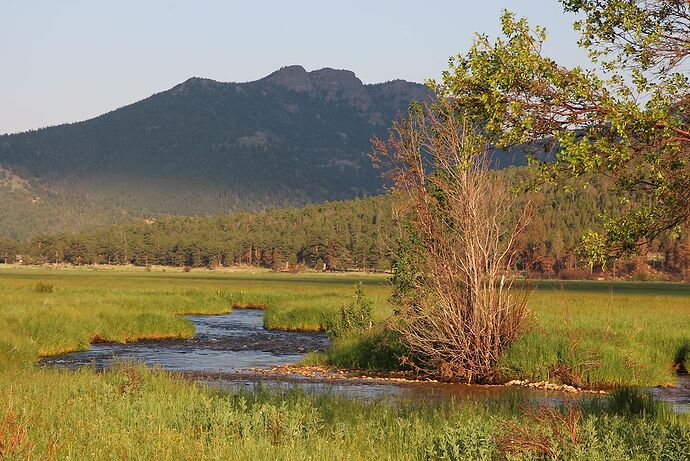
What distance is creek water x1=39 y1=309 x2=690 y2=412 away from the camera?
23422mm

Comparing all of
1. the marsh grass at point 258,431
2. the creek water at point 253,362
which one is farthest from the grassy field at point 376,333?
the marsh grass at point 258,431

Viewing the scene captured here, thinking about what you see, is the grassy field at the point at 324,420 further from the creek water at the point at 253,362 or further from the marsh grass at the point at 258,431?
the creek water at the point at 253,362

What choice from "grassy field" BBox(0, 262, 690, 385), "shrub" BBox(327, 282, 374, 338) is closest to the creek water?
"grassy field" BBox(0, 262, 690, 385)

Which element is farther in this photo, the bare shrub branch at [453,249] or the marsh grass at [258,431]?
the bare shrub branch at [453,249]

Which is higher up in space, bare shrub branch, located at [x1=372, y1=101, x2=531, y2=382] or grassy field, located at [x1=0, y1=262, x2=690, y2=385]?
bare shrub branch, located at [x1=372, y1=101, x2=531, y2=382]

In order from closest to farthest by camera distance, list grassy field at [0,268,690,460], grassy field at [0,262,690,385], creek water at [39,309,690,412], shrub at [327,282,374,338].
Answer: grassy field at [0,268,690,460] → creek water at [39,309,690,412] → grassy field at [0,262,690,385] → shrub at [327,282,374,338]

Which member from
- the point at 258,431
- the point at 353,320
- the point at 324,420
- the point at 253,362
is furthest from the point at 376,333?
the point at 258,431

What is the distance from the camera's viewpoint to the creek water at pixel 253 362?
23.4 m

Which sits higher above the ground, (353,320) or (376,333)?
(353,320)

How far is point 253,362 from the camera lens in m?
33.7

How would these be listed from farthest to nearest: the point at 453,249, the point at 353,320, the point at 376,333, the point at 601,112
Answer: the point at 353,320 → the point at 376,333 → the point at 453,249 → the point at 601,112

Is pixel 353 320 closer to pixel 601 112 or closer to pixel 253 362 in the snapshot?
pixel 253 362

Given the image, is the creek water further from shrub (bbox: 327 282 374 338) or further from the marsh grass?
the marsh grass

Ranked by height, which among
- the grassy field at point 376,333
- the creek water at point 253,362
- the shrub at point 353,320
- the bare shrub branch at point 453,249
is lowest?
the creek water at point 253,362
